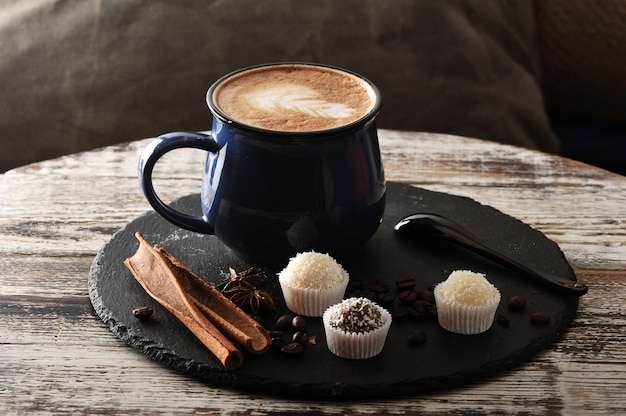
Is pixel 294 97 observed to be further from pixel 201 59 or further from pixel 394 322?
pixel 201 59

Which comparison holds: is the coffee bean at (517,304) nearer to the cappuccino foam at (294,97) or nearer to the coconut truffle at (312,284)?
the coconut truffle at (312,284)

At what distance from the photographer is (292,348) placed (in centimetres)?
94

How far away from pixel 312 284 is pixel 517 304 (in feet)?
0.87

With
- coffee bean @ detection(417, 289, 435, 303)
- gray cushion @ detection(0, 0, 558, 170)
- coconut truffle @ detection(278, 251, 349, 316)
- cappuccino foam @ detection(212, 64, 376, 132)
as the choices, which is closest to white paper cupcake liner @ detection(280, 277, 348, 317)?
coconut truffle @ detection(278, 251, 349, 316)

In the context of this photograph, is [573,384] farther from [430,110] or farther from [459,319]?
[430,110]

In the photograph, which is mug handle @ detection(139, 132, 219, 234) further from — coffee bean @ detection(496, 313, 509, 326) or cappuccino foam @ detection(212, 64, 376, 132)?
coffee bean @ detection(496, 313, 509, 326)

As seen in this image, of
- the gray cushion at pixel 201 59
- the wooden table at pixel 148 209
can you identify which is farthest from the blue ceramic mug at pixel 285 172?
the gray cushion at pixel 201 59

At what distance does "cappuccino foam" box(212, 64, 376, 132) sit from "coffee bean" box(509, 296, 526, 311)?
0.32 meters

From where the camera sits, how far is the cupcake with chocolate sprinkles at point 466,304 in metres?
0.97

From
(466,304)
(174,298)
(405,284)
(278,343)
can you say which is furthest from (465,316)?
(174,298)

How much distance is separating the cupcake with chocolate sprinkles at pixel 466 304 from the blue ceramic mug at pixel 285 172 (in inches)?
7.0

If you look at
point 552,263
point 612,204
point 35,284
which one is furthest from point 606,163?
point 35,284

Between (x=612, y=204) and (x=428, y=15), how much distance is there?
3.23 feet

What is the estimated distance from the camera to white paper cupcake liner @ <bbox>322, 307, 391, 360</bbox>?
36.2 inches
